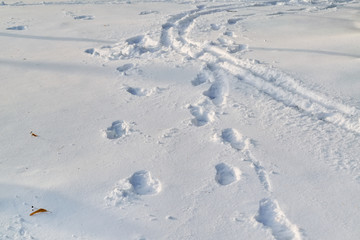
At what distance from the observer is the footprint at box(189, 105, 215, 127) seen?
295 cm

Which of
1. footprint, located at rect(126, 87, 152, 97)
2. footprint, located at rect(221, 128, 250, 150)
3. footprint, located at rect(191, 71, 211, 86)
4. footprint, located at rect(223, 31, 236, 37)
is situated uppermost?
footprint, located at rect(223, 31, 236, 37)

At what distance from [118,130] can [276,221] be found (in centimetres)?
146

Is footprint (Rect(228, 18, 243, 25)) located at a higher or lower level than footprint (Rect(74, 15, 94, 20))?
higher

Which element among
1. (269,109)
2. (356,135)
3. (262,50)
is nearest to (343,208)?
(356,135)

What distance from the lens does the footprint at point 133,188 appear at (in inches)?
86.7

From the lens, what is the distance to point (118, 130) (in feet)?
9.43

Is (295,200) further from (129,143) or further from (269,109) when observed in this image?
(129,143)

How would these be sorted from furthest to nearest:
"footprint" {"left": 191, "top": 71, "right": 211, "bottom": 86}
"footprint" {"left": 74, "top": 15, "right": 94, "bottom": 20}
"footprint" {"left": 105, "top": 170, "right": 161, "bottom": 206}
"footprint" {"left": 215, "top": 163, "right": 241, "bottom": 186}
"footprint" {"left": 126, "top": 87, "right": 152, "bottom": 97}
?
"footprint" {"left": 74, "top": 15, "right": 94, "bottom": 20} < "footprint" {"left": 191, "top": 71, "right": 211, "bottom": 86} < "footprint" {"left": 126, "top": 87, "right": 152, "bottom": 97} < "footprint" {"left": 215, "top": 163, "right": 241, "bottom": 186} < "footprint" {"left": 105, "top": 170, "right": 161, "bottom": 206}

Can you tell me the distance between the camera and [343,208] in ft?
6.95

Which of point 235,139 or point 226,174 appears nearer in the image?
point 226,174

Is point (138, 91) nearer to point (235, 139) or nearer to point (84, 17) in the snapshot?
point (235, 139)

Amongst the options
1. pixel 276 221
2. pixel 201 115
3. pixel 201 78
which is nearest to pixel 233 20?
pixel 201 78

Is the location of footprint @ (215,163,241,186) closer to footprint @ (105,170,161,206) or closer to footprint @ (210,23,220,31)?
footprint @ (105,170,161,206)

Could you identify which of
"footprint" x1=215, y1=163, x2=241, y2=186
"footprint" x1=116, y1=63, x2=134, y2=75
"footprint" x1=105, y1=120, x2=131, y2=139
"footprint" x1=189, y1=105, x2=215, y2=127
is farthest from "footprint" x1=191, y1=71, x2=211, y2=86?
"footprint" x1=215, y1=163, x2=241, y2=186
